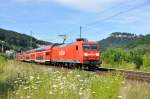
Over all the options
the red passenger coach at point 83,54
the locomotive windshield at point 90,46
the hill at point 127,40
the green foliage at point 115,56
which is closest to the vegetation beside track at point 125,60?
the green foliage at point 115,56

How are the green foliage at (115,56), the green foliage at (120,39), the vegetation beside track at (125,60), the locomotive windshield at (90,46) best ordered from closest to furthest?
the locomotive windshield at (90,46), the vegetation beside track at (125,60), the green foliage at (115,56), the green foliage at (120,39)

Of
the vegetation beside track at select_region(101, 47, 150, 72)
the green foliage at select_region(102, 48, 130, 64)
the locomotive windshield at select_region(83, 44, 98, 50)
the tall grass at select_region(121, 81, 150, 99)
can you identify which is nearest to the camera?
the tall grass at select_region(121, 81, 150, 99)

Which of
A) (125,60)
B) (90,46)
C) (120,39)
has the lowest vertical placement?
(125,60)

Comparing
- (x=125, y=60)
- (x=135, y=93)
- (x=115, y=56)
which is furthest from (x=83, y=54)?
(x=135, y=93)

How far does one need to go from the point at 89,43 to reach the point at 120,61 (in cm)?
1622

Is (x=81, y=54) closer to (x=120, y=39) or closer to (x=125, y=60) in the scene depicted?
(x=125, y=60)

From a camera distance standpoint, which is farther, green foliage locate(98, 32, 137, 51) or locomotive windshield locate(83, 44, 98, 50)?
green foliage locate(98, 32, 137, 51)

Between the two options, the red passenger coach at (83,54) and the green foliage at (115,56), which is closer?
the red passenger coach at (83,54)

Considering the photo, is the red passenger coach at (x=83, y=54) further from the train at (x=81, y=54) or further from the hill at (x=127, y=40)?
the hill at (x=127, y=40)

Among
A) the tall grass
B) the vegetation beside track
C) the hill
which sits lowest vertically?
the tall grass

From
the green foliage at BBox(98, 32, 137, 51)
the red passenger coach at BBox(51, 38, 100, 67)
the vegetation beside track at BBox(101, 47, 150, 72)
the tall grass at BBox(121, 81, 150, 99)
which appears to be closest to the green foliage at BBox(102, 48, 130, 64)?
the vegetation beside track at BBox(101, 47, 150, 72)

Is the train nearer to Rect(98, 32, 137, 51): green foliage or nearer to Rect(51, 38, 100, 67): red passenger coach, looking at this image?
Rect(51, 38, 100, 67): red passenger coach

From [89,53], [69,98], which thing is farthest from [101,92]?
[89,53]

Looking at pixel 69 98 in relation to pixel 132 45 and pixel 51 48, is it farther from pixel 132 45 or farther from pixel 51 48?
pixel 132 45
